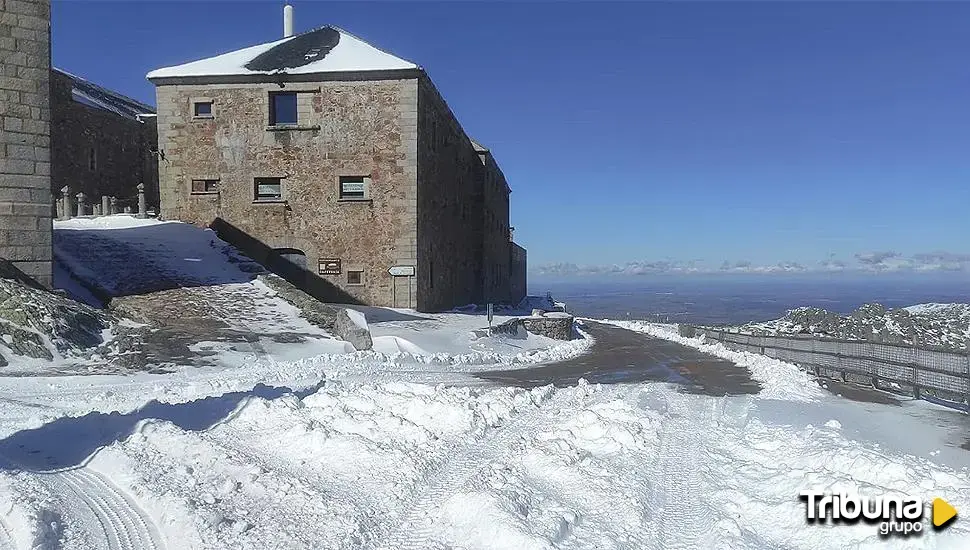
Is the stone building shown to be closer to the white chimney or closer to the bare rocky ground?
the white chimney

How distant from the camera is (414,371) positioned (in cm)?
1375

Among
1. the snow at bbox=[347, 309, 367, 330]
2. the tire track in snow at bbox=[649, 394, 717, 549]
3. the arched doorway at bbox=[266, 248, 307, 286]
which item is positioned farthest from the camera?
the arched doorway at bbox=[266, 248, 307, 286]

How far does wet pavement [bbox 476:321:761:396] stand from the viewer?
13.4 meters

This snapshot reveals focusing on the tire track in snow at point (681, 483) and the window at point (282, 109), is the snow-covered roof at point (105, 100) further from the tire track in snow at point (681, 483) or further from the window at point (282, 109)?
the tire track in snow at point (681, 483)

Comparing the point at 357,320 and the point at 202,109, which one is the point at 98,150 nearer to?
the point at 202,109

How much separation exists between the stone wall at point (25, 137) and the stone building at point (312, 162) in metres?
10.3

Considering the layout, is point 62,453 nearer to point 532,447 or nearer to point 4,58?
point 532,447

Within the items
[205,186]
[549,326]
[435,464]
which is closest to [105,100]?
[205,186]

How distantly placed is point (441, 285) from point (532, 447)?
72.9 feet

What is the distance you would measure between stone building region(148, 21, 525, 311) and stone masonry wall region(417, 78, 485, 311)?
0.73 feet

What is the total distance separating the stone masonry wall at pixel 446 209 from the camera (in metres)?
26.3

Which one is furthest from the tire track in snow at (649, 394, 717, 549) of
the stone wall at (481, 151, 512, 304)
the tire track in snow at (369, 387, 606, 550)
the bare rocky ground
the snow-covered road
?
the stone wall at (481, 151, 512, 304)

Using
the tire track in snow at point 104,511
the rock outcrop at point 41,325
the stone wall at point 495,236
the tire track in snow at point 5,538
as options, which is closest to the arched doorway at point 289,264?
the rock outcrop at point 41,325

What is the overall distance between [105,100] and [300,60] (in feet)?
46.8
